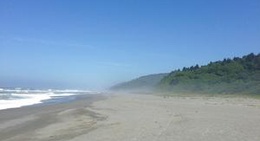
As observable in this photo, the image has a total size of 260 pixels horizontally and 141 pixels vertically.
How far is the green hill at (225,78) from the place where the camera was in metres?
85.9

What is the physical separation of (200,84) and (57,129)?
282 ft

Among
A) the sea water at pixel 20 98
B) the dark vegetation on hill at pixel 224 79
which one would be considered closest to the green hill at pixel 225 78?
the dark vegetation on hill at pixel 224 79

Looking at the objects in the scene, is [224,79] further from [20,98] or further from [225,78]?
[20,98]

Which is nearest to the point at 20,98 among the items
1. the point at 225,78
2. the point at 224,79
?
the point at 224,79

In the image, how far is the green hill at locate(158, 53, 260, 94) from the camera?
8589cm

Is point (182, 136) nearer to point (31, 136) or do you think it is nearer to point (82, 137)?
point (82, 137)

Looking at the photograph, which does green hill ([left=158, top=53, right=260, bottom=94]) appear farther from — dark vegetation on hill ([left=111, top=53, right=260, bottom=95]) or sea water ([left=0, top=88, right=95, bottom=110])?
sea water ([left=0, top=88, right=95, bottom=110])

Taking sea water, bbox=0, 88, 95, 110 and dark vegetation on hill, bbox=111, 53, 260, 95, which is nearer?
sea water, bbox=0, 88, 95, 110

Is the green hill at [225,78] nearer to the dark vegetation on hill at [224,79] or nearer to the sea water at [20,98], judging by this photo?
the dark vegetation on hill at [224,79]

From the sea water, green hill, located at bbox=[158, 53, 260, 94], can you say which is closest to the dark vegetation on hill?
green hill, located at bbox=[158, 53, 260, 94]

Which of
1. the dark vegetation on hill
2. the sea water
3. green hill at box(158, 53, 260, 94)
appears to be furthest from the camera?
green hill at box(158, 53, 260, 94)

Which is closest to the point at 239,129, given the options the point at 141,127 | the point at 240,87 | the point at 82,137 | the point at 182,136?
the point at 182,136

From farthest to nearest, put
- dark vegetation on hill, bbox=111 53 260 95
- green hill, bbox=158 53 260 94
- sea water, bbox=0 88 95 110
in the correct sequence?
green hill, bbox=158 53 260 94 → dark vegetation on hill, bbox=111 53 260 95 → sea water, bbox=0 88 95 110

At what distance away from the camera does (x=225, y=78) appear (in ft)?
329
